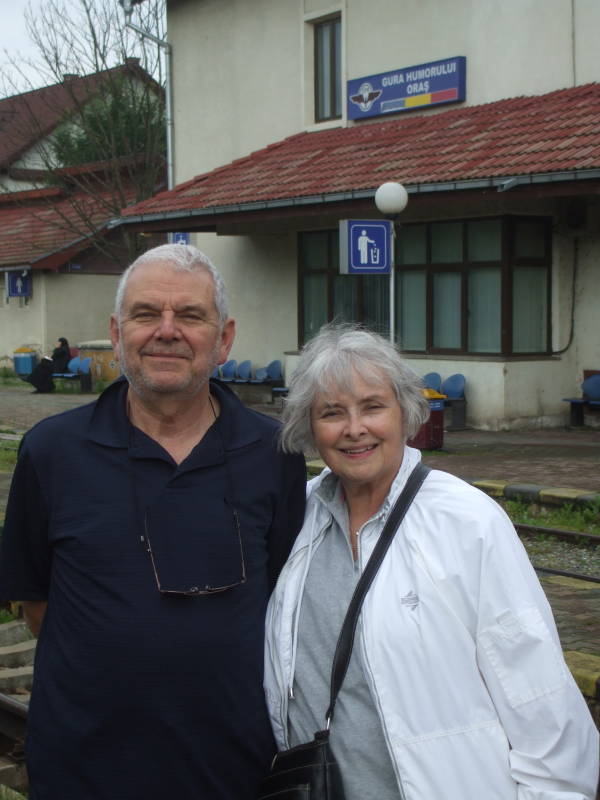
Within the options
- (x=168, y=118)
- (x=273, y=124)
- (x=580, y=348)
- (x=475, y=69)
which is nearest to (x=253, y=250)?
(x=273, y=124)

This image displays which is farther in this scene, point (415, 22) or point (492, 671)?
point (415, 22)

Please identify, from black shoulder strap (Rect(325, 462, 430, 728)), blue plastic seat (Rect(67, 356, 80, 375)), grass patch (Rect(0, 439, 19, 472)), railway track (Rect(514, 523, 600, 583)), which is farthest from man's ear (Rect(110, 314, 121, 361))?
blue plastic seat (Rect(67, 356, 80, 375))

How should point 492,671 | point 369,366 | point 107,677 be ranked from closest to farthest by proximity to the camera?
1. point 492,671
2. point 107,677
3. point 369,366

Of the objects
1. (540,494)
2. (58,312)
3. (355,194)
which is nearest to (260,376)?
(355,194)

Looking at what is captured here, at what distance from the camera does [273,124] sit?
860 inches

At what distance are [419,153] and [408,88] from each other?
2535 mm

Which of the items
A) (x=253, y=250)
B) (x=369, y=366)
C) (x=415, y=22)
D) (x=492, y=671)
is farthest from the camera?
(x=253, y=250)

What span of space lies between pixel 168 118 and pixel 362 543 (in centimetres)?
2245

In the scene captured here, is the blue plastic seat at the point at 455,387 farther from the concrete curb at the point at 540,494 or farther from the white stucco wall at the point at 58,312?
the white stucco wall at the point at 58,312

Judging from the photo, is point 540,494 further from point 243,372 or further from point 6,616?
point 243,372

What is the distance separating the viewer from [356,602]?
243 cm

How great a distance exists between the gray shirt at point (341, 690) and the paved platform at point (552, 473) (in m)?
2.34

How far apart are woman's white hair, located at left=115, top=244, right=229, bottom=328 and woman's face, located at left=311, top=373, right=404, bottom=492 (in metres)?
0.33

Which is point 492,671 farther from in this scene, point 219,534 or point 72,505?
point 72,505
